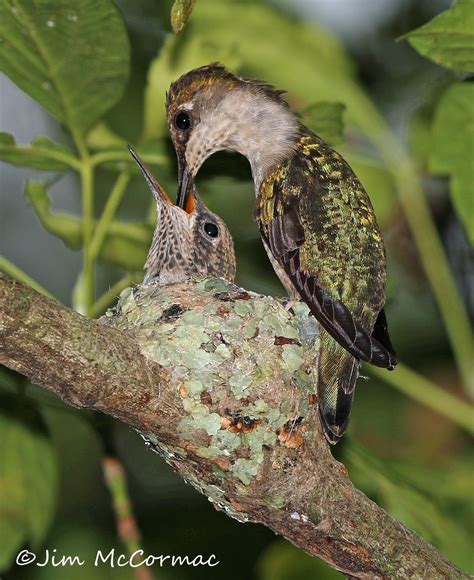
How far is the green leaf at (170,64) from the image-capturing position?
15.9 feet

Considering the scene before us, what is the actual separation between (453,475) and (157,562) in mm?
1768

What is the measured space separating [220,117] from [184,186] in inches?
14.2

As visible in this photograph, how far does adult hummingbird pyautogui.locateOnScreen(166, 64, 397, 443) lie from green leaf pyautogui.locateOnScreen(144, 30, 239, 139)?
117mm

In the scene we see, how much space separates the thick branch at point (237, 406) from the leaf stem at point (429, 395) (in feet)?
2.66

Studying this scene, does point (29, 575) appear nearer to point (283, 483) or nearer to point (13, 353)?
point (283, 483)

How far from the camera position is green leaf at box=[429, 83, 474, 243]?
14.3 feet

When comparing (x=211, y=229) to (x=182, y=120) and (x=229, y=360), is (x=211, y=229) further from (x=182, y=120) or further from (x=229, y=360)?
(x=229, y=360)

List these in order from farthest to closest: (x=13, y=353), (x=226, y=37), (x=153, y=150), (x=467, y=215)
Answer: (x=226, y=37)
(x=153, y=150)
(x=467, y=215)
(x=13, y=353)

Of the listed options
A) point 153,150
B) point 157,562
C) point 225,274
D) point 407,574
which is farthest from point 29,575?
point 407,574

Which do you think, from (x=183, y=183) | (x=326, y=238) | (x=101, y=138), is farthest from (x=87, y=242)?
(x=326, y=238)

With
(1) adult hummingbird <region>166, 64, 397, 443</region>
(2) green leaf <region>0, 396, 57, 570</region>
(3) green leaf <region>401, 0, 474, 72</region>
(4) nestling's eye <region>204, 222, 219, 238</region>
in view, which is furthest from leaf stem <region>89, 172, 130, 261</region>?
(3) green leaf <region>401, 0, 474, 72</region>

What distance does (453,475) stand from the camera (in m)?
5.41

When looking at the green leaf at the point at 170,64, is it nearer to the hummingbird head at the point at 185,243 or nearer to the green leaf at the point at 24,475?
the hummingbird head at the point at 185,243

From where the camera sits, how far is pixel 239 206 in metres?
5.83
